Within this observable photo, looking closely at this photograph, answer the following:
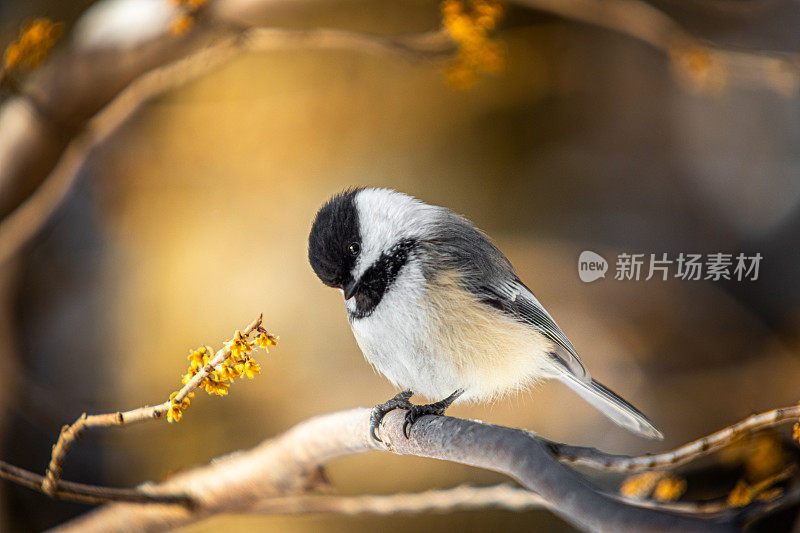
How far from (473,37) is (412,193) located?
1.04 feet

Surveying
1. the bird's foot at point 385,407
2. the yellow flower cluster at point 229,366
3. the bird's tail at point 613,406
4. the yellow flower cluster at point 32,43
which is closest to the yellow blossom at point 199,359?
the yellow flower cluster at point 229,366

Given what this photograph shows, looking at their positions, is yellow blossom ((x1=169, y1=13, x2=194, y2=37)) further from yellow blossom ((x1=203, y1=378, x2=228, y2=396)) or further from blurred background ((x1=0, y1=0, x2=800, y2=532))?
yellow blossom ((x1=203, y1=378, x2=228, y2=396))

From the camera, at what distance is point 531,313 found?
910mm

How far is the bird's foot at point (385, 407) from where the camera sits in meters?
0.85

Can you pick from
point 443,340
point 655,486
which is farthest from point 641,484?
point 443,340

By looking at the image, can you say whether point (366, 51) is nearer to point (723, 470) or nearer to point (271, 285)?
point (271, 285)

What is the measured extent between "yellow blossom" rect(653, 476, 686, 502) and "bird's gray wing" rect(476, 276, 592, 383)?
0.95 feet

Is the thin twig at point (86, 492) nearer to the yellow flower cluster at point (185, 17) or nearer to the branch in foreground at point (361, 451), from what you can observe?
the branch in foreground at point (361, 451)

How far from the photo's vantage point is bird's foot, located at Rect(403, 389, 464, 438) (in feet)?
2.73

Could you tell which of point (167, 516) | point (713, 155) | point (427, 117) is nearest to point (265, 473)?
point (167, 516)

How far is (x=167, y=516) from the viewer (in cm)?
104

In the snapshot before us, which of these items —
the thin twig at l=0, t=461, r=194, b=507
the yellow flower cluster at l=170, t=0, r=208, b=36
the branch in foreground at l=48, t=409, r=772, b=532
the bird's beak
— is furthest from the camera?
the yellow flower cluster at l=170, t=0, r=208, b=36

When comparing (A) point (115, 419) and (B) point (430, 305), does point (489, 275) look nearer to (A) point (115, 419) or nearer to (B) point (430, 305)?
(B) point (430, 305)

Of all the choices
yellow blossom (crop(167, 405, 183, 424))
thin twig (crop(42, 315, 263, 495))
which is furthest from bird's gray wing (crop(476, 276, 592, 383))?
yellow blossom (crop(167, 405, 183, 424))
